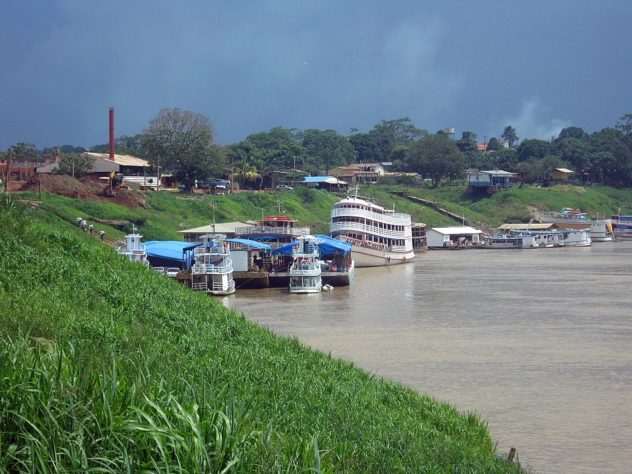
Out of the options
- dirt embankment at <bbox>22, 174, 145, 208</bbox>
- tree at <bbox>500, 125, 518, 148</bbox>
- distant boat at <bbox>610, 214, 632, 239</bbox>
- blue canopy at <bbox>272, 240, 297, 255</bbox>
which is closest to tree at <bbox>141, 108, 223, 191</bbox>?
dirt embankment at <bbox>22, 174, 145, 208</bbox>

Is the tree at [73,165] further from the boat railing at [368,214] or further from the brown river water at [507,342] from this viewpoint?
the brown river water at [507,342]

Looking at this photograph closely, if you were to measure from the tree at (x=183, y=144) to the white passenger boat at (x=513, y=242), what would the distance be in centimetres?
1955

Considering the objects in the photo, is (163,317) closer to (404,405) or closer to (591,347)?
(404,405)

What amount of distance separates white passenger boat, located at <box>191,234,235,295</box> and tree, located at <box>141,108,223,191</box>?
28.6 metres


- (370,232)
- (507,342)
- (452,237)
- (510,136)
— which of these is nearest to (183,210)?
(370,232)

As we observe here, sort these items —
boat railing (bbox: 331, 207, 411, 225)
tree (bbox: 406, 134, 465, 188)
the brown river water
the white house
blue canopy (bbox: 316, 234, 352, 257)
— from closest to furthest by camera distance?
the brown river water
blue canopy (bbox: 316, 234, 352, 257)
boat railing (bbox: 331, 207, 411, 225)
the white house
tree (bbox: 406, 134, 465, 188)

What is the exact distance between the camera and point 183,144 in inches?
2549

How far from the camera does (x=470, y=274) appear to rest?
44906mm

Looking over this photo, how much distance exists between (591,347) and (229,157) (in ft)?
190

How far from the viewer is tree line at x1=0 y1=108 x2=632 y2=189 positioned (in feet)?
212

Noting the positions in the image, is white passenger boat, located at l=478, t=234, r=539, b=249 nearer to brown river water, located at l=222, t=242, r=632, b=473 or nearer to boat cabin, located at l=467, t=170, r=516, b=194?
boat cabin, located at l=467, t=170, r=516, b=194

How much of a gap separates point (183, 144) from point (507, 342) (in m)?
43.6

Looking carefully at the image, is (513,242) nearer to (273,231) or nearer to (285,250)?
(273,231)

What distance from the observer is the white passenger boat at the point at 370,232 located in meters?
51.4
